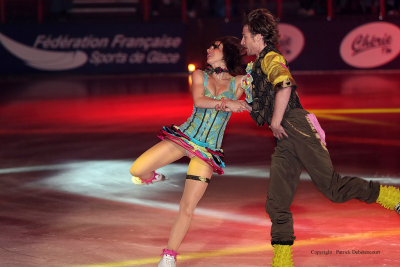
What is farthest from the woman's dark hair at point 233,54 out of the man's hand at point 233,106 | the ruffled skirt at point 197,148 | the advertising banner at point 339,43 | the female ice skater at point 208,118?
the advertising banner at point 339,43

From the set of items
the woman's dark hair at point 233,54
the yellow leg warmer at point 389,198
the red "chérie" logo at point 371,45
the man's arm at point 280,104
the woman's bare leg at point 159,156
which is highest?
Result: the woman's dark hair at point 233,54

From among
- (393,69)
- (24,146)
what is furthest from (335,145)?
(393,69)

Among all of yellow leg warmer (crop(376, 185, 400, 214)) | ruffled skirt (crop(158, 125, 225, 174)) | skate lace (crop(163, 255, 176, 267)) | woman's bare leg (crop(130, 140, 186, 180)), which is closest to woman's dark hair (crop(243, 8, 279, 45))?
ruffled skirt (crop(158, 125, 225, 174))

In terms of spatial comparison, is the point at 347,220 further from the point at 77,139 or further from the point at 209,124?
the point at 77,139

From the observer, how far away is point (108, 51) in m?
22.0

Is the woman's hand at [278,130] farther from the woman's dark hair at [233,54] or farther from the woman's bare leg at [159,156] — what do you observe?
the woman's bare leg at [159,156]

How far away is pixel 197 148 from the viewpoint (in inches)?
244

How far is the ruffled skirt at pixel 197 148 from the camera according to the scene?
6137 millimetres

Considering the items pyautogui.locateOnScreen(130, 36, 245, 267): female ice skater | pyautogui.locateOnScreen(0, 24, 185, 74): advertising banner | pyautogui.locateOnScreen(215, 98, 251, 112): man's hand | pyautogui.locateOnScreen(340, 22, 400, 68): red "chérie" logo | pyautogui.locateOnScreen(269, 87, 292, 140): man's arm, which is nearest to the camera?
pyautogui.locateOnScreen(269, 87, 292, 140): man's arm

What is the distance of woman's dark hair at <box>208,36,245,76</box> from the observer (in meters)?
6.31

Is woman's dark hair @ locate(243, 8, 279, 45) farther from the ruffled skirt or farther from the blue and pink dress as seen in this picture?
the ruffled skirt

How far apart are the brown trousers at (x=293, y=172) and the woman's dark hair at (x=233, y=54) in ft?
2.35

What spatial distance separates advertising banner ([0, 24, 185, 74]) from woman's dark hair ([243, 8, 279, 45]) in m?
16.1

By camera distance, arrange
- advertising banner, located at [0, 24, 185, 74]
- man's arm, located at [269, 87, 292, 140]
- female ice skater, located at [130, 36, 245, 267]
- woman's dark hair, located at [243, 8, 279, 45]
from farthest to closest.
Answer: advertising banner, located at [0, 24, 185, 74] < female ice skater, located at [130, 36, 245, 267] < woman's dark hair, located at [243, 8, 279, 45] < man's arm, located at [269, 87, 292, 140]
